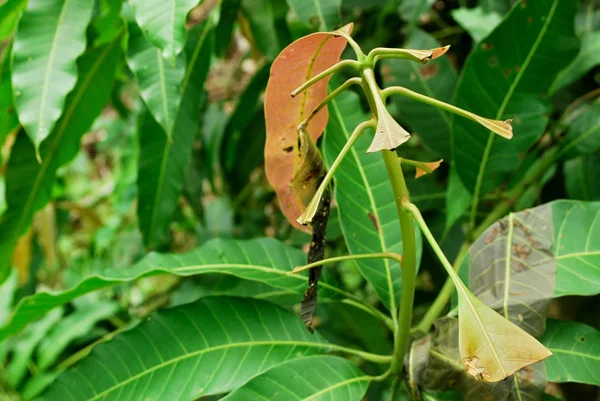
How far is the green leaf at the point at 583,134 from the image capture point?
78 centimetres

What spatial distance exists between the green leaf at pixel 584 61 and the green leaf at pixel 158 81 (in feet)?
1.73

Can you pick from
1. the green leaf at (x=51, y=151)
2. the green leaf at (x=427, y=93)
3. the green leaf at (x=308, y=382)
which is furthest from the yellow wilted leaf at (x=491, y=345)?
the green leaf at (x=51, y=151)

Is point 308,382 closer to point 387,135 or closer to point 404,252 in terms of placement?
A: point 404,252

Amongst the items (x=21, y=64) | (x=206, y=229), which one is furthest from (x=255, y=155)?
(x=21, y=64)

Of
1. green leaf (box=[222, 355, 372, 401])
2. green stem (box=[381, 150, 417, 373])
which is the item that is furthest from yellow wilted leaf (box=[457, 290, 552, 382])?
green leaf (box=[222, 355, 372, 401])

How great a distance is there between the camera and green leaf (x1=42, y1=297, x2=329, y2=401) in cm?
61

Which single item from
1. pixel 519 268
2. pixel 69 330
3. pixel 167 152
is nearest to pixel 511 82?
pixel 519 268

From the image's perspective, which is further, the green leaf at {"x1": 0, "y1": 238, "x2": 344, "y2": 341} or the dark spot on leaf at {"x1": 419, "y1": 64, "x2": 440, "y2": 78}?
the dark spot on leaf at {"x1": 419, "y1": 64, "x2": 440, "y2": 78}

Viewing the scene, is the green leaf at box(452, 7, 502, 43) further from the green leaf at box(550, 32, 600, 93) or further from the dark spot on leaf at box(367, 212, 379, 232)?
the dark spot on leaf at box(367, 212, 379, 232)

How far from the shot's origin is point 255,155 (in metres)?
1.17

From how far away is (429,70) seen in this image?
34.0 inches

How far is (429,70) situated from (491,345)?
21.7 inches

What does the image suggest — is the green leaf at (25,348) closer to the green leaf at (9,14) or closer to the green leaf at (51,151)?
the green leaf at (51,151)

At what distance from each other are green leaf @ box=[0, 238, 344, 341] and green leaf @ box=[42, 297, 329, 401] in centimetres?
4
